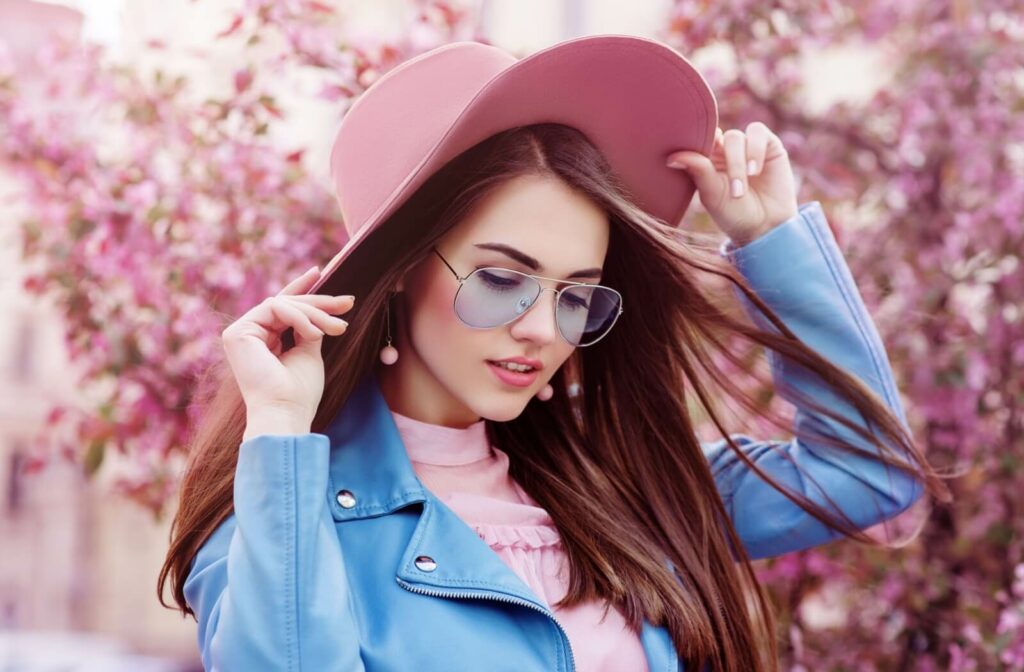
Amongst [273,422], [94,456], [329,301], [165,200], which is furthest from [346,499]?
[94,456]

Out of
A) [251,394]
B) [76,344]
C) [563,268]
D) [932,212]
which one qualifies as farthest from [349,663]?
[932,212]

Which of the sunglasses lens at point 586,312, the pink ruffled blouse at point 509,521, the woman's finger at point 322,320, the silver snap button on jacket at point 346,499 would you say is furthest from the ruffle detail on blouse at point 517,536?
the woman's finger at point 322,320

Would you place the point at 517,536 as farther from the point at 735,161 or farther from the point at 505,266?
the point at 735,161

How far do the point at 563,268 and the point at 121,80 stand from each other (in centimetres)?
210

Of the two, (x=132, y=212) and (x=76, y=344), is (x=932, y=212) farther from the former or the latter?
(x=76, y=344)

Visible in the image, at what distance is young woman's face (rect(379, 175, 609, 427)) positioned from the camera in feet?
5.73

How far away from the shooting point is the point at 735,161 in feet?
6.72

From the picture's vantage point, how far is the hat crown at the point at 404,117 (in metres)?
1.77

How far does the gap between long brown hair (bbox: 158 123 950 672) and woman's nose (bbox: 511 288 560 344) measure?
7.2 inches

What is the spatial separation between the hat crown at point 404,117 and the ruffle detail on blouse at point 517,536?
0.54 metres

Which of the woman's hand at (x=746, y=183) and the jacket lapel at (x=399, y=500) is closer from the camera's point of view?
the jacket lapel at (x=399, y=500)

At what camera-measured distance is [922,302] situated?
337 centimetres

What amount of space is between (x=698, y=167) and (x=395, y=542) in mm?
840

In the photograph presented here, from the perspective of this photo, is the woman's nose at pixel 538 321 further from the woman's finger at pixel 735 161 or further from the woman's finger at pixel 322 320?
the woman's finger at pixel 735 161
